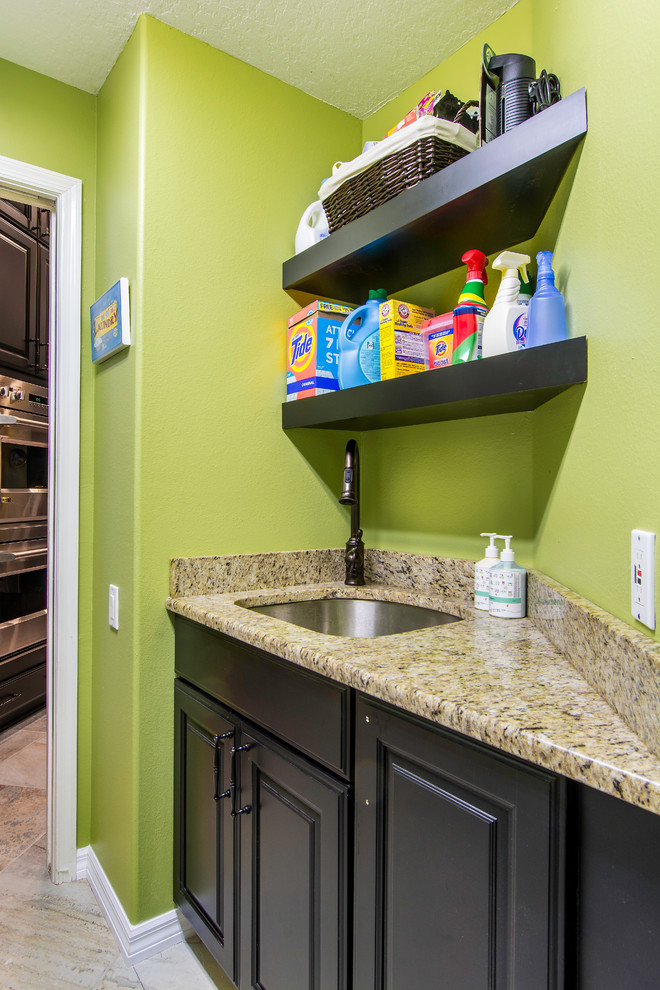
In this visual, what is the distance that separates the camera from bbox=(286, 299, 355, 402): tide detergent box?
5.34 feet

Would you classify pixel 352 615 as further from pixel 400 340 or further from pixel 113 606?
pixel 400 340

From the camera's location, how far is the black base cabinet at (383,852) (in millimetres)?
636

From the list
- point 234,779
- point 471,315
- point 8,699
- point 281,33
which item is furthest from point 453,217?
point 8,699

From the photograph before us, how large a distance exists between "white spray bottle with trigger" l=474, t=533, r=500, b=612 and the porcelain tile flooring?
3.76ft

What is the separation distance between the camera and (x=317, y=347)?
1.62 meters

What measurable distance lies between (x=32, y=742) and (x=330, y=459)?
2.11 metres

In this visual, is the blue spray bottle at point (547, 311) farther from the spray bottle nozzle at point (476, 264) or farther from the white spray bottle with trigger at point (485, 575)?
the white spray bottle with trigger at point (485, 575)

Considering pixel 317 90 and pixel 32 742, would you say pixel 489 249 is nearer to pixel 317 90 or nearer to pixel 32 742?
pixel 317 90

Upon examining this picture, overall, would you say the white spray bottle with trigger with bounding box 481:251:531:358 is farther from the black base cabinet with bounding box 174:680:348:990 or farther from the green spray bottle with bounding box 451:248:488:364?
the black base cabinet with bounding box 174:680:348:990

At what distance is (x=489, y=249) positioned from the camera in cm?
146

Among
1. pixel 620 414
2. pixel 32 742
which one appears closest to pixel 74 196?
pixel 620 414

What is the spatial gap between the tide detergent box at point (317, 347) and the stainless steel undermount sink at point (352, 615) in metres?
0.62

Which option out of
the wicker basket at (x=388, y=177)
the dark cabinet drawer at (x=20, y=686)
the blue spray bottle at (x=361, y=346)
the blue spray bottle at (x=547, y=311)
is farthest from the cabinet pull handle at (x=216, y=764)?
the dark cabinet drawer at (x=20, y=686)

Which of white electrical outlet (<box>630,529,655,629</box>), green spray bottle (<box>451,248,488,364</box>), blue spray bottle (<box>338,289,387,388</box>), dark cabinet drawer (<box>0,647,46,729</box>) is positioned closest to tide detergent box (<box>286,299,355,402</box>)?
blue spray bottle (<box>338,289,387,388</box>)
